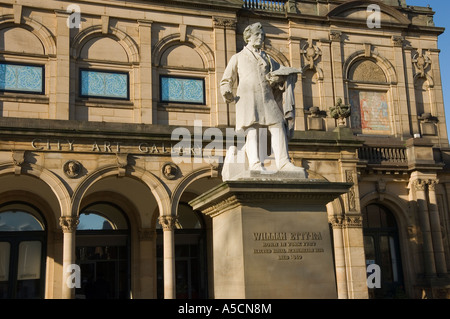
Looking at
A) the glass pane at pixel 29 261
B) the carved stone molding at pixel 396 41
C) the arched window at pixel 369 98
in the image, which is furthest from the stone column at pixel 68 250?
the carved stone molding at pixel 396 41

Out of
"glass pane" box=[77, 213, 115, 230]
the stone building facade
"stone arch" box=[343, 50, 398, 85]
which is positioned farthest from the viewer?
"stone arch" box=[343, 50, 398, 85]

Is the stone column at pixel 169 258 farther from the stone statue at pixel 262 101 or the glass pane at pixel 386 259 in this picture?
the stone statue at pixel 262 101

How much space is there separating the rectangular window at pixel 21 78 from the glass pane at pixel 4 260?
5965mm

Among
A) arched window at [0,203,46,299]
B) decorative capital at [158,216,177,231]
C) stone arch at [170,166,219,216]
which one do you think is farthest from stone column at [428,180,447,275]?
arched window at [0,203,46,299]

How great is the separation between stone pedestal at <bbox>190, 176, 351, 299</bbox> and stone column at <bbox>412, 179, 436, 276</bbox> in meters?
17.8

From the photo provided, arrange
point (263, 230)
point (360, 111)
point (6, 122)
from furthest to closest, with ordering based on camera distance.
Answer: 1. point (360, 111)
2. point (6, 122)
3. point (263, 230)

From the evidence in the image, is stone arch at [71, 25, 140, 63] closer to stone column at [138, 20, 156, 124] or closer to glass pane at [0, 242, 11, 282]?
stone column at [138, 20, 156, 124]

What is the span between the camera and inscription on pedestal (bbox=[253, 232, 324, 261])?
8484 mm

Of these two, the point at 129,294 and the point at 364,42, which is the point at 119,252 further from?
the point at 364,42

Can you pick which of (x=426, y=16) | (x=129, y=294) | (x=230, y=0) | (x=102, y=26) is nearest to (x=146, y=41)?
(x=102, y=26)

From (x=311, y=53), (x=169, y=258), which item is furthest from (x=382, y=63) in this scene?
(x=169, y=258)

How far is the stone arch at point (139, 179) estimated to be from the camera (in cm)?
1983

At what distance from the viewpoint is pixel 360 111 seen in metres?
27.0

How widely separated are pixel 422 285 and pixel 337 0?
13321mm
